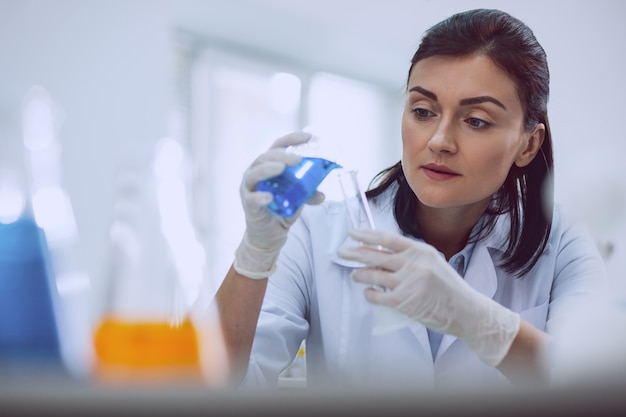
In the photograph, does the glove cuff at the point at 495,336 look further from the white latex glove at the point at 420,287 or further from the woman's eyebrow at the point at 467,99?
the woman's eyebrow at the point at 467,99

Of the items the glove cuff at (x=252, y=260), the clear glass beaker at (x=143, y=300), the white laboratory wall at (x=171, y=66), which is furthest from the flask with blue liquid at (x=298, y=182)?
the clear glass beaker at (x=143, y=300)

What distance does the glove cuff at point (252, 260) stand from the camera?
0.92m

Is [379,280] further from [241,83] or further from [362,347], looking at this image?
[241,83]

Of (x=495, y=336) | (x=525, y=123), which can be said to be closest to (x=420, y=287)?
(x=495, y=336)

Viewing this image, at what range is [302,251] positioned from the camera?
44.9 inches

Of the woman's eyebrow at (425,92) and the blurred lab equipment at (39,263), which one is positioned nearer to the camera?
the blurred lab equipment at (39,263)

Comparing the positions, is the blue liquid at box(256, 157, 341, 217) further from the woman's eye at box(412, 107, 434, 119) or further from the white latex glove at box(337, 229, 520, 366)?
the woman's eye at box(412, 107, 434, 119)

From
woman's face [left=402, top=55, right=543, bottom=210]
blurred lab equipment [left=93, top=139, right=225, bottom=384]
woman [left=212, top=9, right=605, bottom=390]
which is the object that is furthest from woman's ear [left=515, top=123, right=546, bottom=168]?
blurred lab equipment [left=93, top=139, right=225, bottom=384]

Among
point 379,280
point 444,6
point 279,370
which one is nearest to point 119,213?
point 379,280

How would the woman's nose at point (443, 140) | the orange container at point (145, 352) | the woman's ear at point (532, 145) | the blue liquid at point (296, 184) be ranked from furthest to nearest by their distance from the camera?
the woman's ear at point (532, 145), the woman's nose at point (443, 140), the blue liquid at point (296, 184), the orange container at point (145, 352)

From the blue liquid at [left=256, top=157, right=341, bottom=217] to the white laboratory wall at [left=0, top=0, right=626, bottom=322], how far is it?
0.81 feet

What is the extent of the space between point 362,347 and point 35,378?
2.72ft

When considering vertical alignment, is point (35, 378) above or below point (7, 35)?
below

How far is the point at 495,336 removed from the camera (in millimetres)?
853
